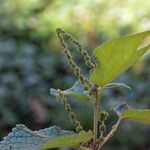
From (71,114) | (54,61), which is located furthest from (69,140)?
(54,61)

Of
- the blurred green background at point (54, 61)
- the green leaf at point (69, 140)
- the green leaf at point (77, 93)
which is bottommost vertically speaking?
the green leaf at point (69, 140)

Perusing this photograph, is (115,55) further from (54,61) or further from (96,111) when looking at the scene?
(54,61)

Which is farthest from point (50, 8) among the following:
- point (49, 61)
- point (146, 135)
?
point (146, 135)

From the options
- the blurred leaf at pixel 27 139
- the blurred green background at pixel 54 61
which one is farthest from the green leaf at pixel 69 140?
the blurred green background at pixel 54 61

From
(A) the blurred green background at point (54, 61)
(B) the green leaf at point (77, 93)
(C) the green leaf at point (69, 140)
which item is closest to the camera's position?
(C) the green leaf at point (69, 140)

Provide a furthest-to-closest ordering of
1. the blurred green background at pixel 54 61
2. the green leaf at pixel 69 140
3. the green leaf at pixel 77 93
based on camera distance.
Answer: the blurred green background at pixel 54 61
the green leaf at pixel 77 93
the green leaf at pixel 69 140

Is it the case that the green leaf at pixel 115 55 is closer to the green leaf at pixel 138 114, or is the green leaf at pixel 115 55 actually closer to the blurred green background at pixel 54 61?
the green leaf at pixel 138 114
